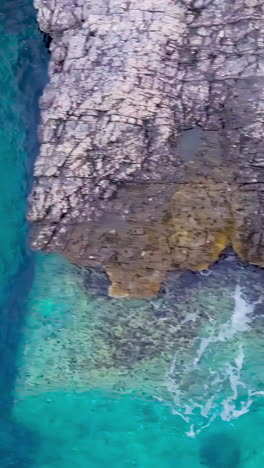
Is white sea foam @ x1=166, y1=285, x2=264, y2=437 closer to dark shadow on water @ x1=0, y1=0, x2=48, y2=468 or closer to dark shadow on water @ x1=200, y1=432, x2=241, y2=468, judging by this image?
dark shadow on water @ x1=200, y1=432, x2=241, y2=468

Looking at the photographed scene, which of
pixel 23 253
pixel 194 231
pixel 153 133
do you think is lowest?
pixel 23 253

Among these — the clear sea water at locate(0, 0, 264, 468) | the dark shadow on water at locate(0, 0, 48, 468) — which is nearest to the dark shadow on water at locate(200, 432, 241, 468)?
the clear sea water at locate(0, 0, 264, 468)

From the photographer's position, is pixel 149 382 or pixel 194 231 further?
pixel 149 382

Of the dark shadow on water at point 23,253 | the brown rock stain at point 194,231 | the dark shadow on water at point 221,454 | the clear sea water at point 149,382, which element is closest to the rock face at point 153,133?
the brown rock stain at point 194,231

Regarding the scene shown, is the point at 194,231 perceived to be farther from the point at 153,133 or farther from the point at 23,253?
the point at 23,253

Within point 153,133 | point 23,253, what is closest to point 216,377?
point 23,253

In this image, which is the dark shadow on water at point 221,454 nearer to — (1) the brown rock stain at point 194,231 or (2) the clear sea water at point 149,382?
(2) the clear sea water at point 149,382

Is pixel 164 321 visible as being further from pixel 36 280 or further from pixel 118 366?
pixel 36 280
